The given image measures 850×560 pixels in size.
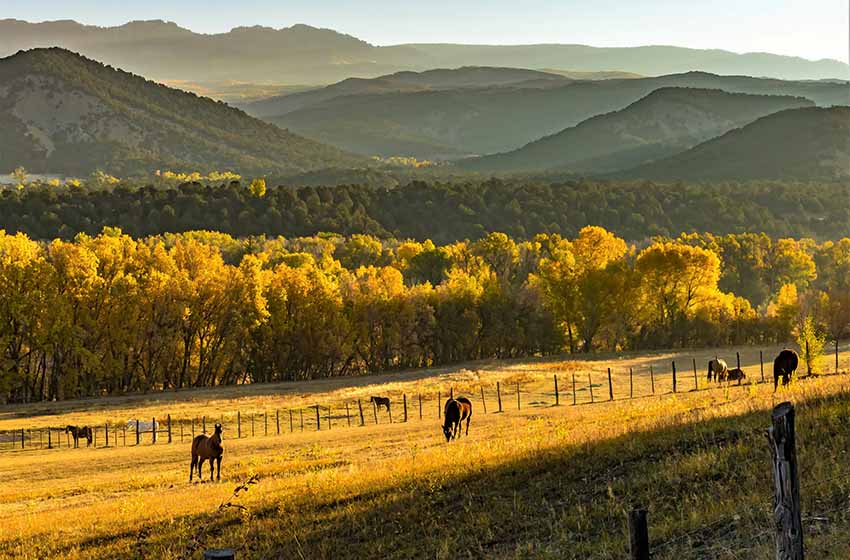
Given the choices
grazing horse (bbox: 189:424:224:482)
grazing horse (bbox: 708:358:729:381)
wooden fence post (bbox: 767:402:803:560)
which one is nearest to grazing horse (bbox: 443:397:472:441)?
grazing horse (bbox: 189:424:224:482)

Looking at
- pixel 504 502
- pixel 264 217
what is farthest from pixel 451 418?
pixel 264 217

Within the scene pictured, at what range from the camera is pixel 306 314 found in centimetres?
9769

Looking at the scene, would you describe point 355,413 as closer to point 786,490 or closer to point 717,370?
point 717,370

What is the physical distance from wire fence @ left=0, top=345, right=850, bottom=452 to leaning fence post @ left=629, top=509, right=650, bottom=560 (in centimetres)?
4359

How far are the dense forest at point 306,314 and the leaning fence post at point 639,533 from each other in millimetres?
79773

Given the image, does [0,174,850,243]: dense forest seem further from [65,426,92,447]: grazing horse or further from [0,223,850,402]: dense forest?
[65,426,92,447]: grazing horse

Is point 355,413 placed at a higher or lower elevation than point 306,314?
lower

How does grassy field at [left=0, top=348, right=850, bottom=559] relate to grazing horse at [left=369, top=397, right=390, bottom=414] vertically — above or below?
above

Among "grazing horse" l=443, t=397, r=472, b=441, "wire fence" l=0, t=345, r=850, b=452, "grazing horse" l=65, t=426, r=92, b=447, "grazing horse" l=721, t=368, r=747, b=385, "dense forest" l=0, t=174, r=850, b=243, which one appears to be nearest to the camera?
"grazing horse" l=443, t=397, r=472, b=441

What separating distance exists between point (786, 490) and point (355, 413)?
5703 centimetres

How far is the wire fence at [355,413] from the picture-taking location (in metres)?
57.1

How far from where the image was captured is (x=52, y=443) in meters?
59.5

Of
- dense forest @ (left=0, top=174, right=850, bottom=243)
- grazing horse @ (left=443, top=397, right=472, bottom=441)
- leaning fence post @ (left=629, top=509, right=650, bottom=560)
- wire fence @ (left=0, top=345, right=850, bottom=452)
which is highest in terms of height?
dense forest @ (left=0, top=174, right=850, bottom=243)

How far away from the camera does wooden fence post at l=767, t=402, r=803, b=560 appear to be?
8.95m
